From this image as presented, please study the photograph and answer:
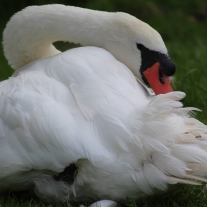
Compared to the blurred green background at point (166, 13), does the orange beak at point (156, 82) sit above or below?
above

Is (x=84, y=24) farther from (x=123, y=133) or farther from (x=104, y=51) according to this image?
(x=123, y=133)

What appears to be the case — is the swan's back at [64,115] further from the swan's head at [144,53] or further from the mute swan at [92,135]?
the swan's head at [144,53]

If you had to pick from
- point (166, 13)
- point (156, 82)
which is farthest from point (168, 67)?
point (166, 13)

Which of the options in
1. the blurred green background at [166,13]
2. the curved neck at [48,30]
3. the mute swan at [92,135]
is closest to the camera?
the mute swan at [92,135]

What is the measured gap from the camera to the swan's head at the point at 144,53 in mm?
4152

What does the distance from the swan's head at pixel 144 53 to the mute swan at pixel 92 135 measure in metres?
0.23

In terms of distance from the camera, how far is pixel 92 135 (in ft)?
11.1

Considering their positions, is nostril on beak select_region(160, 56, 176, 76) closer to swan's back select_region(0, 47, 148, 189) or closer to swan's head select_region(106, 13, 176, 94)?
swan's head select_region(106, 13, 176, 94)

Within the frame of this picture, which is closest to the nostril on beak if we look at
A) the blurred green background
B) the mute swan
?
the mute swan

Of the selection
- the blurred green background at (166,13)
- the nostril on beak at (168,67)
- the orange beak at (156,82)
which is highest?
the nostril on beak at (168,67)

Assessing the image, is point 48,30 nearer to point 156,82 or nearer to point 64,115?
point 156,82

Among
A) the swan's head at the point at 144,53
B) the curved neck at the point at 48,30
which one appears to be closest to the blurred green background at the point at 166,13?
the curved neck at the point at 48,30

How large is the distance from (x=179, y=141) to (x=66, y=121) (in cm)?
63

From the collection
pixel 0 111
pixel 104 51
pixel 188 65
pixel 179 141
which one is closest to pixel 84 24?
pixel 104 51
